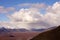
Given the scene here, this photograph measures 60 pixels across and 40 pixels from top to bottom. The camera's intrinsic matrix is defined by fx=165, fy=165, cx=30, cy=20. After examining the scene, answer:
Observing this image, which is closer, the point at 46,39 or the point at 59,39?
the point at 59,39

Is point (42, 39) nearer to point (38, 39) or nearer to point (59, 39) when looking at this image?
point (38, 39)

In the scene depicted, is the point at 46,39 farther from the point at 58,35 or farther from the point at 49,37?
the point at 58,35

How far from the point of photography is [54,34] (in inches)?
1906

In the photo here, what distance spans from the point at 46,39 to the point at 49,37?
3.60 ft

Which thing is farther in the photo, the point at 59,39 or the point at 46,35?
the point at 46,35

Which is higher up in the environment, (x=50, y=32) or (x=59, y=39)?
(x=50, y=32)

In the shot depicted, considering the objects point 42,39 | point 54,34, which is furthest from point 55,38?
point 42,39

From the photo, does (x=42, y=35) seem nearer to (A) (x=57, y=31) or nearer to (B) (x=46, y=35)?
(B) (x=46, y=35)

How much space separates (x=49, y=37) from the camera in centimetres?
4997

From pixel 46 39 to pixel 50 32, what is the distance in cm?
251

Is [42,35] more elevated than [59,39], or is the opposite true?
[42,35]

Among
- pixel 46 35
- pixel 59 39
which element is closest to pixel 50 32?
pixel 46 35

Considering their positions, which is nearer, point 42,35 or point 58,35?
point 58,35

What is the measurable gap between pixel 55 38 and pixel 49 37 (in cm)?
253
